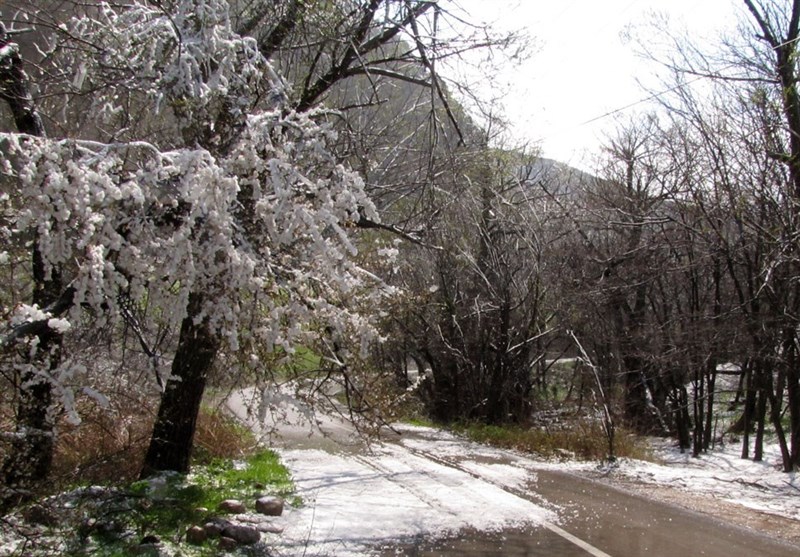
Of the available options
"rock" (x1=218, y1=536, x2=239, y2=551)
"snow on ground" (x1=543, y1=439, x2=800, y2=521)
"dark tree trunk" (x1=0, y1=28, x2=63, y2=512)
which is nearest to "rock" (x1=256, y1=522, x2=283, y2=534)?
"rock" (x1=218, y1=536, x2=239, y2=551)

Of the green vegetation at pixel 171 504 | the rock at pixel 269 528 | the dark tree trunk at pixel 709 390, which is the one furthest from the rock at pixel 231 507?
the dark tree trunk at pixel 709 390

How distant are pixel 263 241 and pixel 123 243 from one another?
110 cm

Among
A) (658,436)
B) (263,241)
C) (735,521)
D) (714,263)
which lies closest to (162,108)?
(263,241)

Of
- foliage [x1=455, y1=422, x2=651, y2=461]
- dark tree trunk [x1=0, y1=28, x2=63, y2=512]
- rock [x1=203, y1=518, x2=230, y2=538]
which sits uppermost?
dark tree trunk [x1=0, y1=28, x2=63, y2=512]

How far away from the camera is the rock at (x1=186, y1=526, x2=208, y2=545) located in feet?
20.2

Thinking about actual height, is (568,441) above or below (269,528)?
above

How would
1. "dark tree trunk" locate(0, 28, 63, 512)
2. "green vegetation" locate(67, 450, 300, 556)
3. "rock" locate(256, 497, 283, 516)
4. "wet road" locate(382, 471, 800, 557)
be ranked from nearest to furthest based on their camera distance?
"dark tree trunk" locate(0, 28, 63, 512) → "green vegetation" locate(67, 450, 300, 556) → "wet road" locate(382, 471, 800, 557) → "rock" locate(256, 497, 283, 516)

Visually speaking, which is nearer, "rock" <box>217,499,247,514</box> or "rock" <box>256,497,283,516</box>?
"rock" <box>217,499,247,514</box>

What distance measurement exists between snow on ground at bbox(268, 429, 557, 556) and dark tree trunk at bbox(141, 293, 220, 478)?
4.97 ft

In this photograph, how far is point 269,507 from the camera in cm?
730

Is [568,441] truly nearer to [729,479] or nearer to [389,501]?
[729,479]

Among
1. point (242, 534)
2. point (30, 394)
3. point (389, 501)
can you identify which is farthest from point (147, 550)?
point (389, 501)

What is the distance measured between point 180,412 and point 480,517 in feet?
11.9

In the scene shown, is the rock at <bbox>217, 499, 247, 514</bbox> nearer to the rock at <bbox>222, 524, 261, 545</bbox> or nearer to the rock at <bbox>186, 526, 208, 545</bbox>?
the rock at <bbox>222, 524, 261, 545</bbox>
